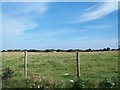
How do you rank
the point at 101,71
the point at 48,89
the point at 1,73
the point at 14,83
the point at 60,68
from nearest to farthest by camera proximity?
the point at 48,89, the point at 14,83, the point at 1,73, the point at 101,71, the point at 60,68

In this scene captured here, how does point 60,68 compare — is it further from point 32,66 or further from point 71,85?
point 71,85

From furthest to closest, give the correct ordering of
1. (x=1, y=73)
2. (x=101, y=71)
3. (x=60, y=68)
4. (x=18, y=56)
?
(x=18, y=56), (x=60, y=68), (x=101, y=71), (x=1, y=73)

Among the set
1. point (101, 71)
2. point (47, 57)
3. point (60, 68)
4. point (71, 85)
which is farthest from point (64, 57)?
point (71, 85)

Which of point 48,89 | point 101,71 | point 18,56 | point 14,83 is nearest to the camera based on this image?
point 48,89

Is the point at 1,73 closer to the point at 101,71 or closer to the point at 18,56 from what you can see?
the point at 101,71

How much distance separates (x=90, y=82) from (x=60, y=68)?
7371 millimetres

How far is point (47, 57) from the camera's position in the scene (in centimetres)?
2336

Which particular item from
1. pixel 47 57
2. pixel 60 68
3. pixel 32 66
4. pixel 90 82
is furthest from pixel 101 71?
pixel 47 57

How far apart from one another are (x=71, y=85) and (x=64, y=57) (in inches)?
484

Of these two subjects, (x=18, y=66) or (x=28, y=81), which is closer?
(x=28, y=81)

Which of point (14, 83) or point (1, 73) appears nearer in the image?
point (14, 83)

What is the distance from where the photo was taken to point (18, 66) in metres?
18.3

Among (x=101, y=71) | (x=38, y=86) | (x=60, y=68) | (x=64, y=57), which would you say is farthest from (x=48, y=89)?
(x=64, y=57)

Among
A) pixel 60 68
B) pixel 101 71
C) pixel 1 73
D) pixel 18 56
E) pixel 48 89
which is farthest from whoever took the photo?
pixel 18 56
